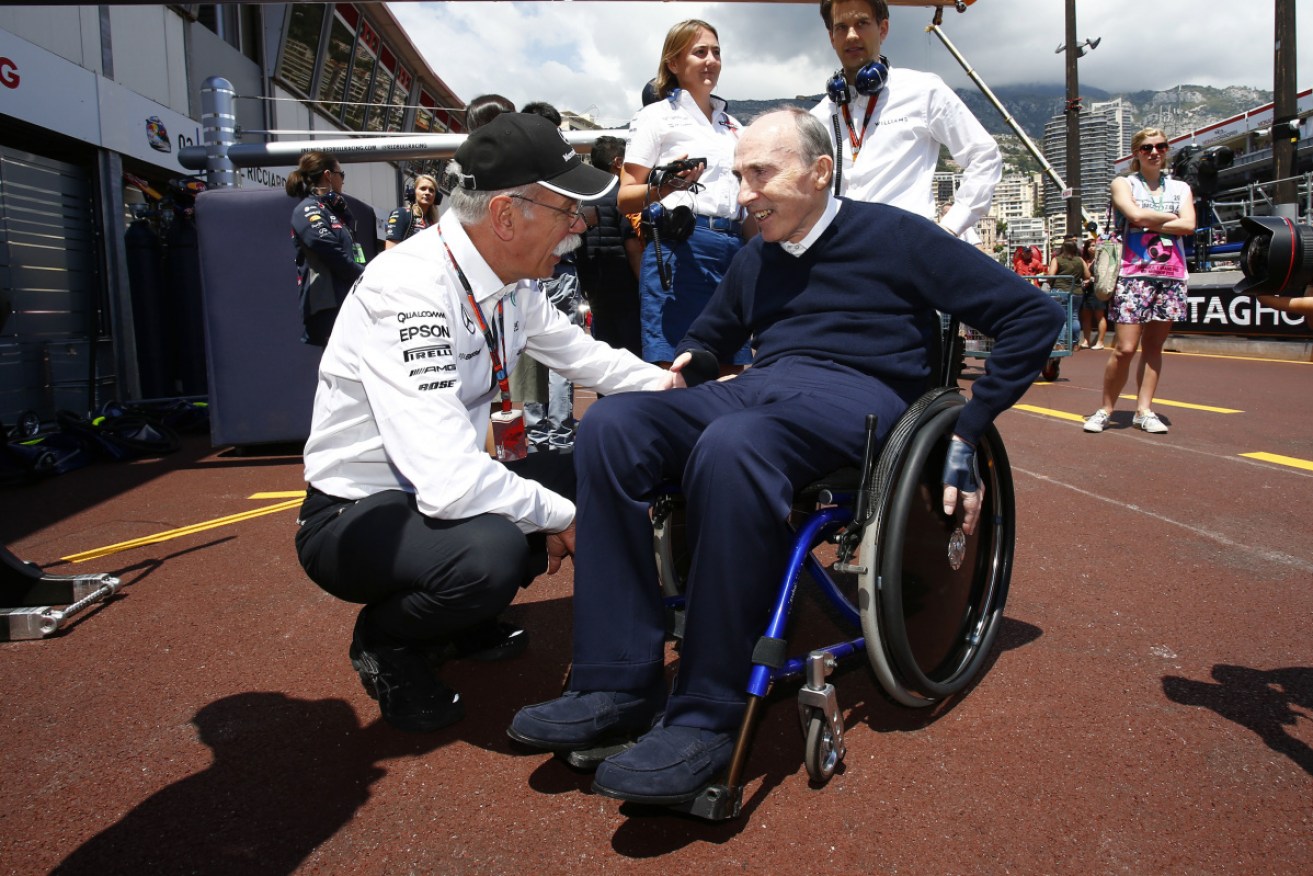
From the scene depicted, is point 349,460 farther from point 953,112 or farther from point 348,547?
point 953,112

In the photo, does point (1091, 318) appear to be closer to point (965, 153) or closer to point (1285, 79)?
point (1285, 79)

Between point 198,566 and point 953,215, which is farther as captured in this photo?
point 198,566

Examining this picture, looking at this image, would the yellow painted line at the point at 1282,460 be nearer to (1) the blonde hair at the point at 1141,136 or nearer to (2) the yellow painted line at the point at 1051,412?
(2) the yellow painted line at the point at 1051,412

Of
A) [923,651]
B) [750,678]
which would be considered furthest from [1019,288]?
[750,678]

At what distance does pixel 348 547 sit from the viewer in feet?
6.81

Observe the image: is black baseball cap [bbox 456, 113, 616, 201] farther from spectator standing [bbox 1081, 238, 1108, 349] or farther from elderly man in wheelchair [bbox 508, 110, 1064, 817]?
spectator standing [bbox 1081, 238, 1108, 349]

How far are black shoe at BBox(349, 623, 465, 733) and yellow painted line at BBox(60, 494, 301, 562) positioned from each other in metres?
2.48

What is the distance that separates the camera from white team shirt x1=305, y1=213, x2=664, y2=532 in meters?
1.97

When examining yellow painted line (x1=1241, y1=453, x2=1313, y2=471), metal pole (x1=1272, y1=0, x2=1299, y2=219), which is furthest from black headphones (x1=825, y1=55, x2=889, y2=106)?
metal pole (x1=1272, y1=0, x2=1299, y2=219)

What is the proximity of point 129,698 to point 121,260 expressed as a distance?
8788mm

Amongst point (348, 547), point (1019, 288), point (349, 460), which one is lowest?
point (348, 547)

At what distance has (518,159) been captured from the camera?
2.11m

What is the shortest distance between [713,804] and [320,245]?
4.61m

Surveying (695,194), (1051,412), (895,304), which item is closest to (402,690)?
(895,304)
